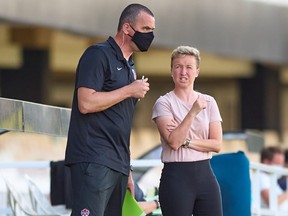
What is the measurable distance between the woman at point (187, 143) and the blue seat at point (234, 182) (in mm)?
1159

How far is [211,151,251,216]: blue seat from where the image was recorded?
682cm

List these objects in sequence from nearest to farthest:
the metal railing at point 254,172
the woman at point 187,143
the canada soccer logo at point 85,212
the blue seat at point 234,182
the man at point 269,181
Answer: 1. the canada soccer logo at point 85,212
2. the woman at point 187,143
3. the blue seat at point 234,182
4. the metal railing at point 254,172
5. the man at point 269,181

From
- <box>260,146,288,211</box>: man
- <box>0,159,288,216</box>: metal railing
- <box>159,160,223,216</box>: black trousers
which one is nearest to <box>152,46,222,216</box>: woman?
<box>159,160,223,216</box>: black trousers

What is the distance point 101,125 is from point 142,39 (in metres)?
0.52

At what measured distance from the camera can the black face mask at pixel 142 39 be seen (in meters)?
5.36

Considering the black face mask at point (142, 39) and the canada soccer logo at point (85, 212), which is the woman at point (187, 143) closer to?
the black face mask at point (142, 39)

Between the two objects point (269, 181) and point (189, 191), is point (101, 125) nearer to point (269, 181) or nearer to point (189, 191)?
point (189, 191)

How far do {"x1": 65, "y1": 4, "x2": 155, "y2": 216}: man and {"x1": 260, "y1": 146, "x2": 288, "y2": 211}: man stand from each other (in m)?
4.26

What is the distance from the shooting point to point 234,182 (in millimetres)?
6883

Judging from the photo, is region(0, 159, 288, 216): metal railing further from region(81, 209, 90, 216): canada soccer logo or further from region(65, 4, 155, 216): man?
region(81, 209, 90, 216): canada soccer logo

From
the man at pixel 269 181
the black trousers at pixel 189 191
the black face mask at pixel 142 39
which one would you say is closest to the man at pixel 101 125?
the black face mask at pixel 142 39

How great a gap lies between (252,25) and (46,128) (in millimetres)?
17270

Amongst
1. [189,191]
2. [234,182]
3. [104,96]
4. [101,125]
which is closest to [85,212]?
[101,125]

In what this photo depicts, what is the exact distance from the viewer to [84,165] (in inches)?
203
